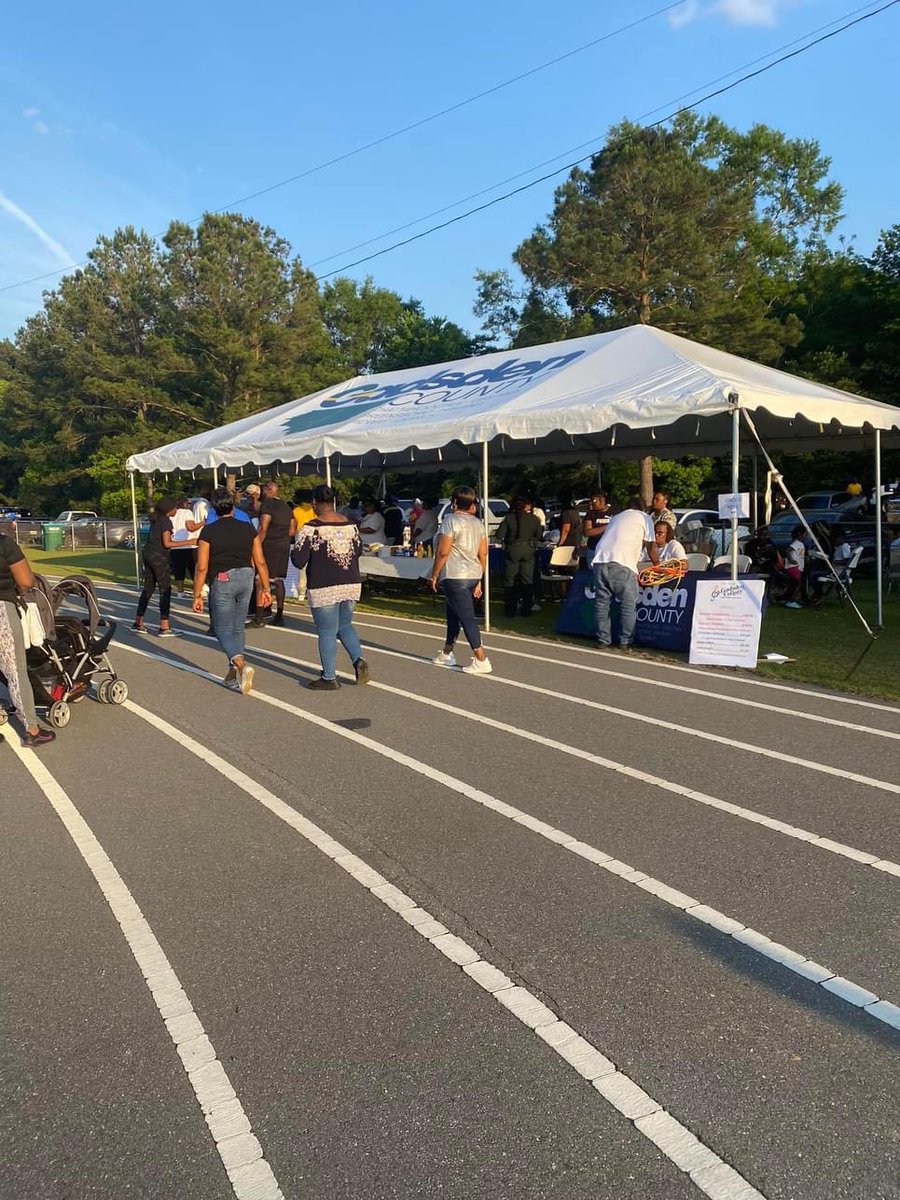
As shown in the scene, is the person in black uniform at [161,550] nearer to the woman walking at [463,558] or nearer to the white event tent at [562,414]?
the white event tent at [562,414]

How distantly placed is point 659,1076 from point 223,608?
6378 mm

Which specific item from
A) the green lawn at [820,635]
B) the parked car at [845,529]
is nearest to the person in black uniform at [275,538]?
the green lawn at [820,635]

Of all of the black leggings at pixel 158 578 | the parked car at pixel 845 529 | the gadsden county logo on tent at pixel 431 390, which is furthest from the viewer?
the parked car at pixel 845 529

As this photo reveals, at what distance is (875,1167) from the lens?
2.36 meters

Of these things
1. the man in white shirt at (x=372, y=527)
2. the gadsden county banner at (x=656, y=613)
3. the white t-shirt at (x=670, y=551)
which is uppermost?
the man in white shirt at (x=372, y=527)

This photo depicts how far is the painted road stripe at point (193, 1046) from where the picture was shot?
239cm

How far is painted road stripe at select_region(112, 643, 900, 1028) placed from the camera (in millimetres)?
3191

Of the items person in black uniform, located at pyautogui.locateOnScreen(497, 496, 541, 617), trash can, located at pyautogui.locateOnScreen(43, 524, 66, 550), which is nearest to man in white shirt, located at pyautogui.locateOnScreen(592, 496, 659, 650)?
person in black uniform, located at pyautogui.locateOnScreen(497, 496, 541, 617)

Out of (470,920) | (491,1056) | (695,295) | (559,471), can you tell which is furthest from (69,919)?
(559,471)

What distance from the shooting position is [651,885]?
412 centimetres

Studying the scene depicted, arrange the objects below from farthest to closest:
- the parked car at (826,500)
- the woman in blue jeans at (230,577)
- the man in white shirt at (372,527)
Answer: the parked car at (826,500)
the man in white shirt at (372,527)
the woman in blue jeans at (230,577)

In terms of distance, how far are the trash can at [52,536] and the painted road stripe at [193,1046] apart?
34664 millimetres

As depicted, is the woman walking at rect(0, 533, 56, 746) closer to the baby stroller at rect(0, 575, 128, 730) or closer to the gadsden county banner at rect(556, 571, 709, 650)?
the baby stroller at rect(0, 575, 128, 730)

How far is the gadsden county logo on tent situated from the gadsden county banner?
3.21 meters
